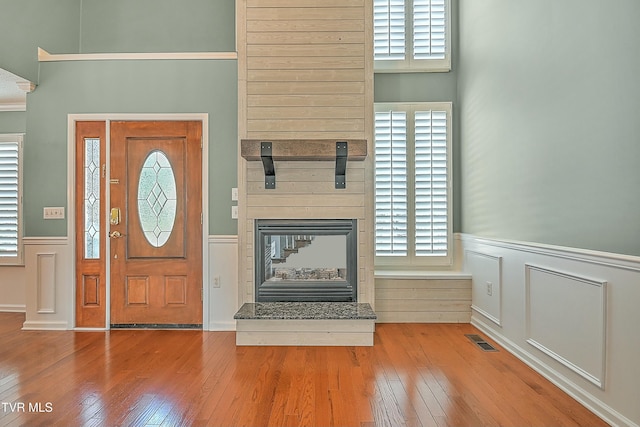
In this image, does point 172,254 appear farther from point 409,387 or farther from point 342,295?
point 409,387

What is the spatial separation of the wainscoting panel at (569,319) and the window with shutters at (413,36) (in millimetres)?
2734

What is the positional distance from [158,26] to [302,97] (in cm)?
218

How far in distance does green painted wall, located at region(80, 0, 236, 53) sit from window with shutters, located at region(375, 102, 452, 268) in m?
2.11

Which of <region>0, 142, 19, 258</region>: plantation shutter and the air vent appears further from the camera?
<region>0, 142, 19, 258</region>: plantation shutter

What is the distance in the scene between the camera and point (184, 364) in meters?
3.12

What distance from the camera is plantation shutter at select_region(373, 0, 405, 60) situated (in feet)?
15.4

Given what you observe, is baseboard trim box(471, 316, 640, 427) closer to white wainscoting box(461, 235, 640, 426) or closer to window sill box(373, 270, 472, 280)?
white wainscoting box(461, 235, 640, 426)

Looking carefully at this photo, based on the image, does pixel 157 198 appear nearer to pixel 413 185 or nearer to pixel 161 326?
pixel 161 326

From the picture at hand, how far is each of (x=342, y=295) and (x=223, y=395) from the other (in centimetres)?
163

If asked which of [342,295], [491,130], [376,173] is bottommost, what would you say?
[342,295]

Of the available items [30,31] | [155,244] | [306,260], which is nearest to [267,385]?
[306,260]

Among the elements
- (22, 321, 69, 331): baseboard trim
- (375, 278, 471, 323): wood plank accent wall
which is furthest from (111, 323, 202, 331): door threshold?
(375, 278, 471, 323): wood plank accent wall

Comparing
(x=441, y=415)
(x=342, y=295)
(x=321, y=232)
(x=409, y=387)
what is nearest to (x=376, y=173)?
(x=321, y=232)

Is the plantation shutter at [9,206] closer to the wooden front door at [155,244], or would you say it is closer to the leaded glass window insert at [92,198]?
the leaded glass window insert at [92,198]
